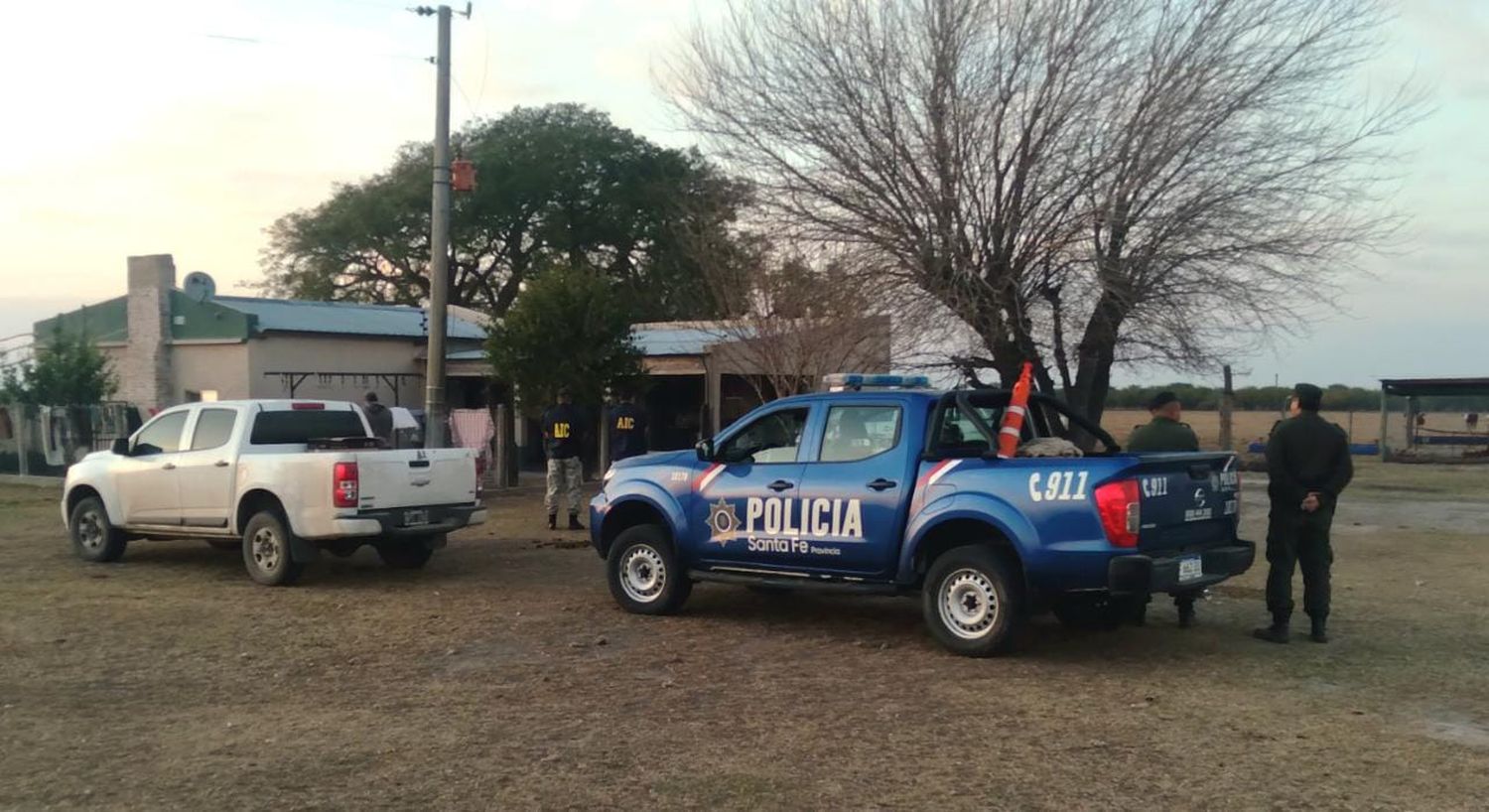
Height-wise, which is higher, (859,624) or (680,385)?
(680,385)

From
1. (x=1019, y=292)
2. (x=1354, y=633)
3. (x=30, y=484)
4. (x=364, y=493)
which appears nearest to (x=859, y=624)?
(x=1354, y=633)

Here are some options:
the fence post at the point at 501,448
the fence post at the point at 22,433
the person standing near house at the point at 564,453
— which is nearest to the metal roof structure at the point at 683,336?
the fence post at the point at 501,448

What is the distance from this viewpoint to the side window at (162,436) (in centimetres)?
1233

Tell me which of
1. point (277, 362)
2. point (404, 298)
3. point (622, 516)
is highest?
point (404, 298)

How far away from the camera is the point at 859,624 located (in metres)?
9.60

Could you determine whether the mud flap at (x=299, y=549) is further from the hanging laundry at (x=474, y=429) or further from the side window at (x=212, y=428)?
the hanging laundry at (x=474, y=429)

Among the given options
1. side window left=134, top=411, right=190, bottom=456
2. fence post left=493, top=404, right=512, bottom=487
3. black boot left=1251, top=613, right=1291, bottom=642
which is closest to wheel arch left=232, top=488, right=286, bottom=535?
side window left=134, top=411, right=190, bottom=456

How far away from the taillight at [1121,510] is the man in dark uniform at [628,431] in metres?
8.88

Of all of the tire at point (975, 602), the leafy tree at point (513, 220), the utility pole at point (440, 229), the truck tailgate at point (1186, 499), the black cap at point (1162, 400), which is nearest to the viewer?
the truck tailgate at point (1186, 499)

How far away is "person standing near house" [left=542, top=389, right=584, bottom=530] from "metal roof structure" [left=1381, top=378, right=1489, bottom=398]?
80.3 feet

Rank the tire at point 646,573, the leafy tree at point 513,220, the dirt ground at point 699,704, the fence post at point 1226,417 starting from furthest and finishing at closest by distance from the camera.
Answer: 1. the leafy tree at point 513,220
2. the fence post at point 1226,417
3. the tire at point 646,573
4. the dirt ground at point 699,704

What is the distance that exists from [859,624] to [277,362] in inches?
704

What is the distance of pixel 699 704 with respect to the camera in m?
7.08

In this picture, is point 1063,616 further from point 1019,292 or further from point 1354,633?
point 1019,292
